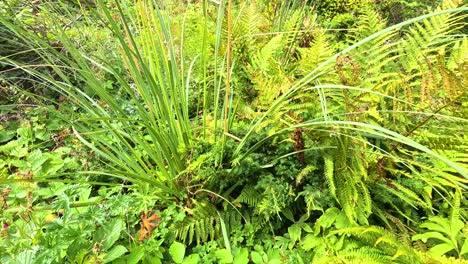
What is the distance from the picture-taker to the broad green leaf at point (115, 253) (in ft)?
2.93

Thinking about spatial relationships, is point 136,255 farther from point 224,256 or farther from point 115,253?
point 224,256

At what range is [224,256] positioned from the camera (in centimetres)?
97

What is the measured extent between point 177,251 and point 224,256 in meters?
0.14

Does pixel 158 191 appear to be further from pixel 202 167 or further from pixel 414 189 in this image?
pixel 414 189

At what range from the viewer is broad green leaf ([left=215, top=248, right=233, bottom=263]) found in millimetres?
959

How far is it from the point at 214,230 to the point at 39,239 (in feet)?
1.60

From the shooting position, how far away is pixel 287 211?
3.52 ft

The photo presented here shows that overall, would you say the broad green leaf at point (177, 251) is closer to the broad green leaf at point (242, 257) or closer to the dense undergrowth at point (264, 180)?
the dense undergrowth at point (264, 180)

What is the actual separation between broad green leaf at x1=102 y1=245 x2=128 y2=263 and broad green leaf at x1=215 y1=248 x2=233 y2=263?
0.84 ft

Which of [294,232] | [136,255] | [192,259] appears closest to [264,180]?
[294,232]

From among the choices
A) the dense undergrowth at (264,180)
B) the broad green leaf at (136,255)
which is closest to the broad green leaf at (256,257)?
the dense undergrowth at (264,180)

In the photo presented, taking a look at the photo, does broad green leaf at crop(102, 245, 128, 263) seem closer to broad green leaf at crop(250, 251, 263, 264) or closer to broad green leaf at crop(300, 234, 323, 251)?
broad green leaf at crop(250, 251, 263, 264)

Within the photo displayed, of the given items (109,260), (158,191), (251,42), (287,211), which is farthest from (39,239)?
(251,42)

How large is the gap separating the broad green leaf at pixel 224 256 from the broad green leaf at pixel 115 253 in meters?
0.26
